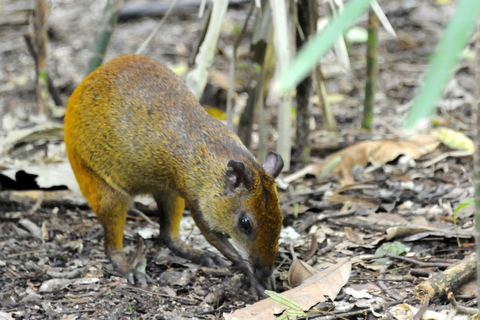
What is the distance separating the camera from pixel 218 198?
463cm

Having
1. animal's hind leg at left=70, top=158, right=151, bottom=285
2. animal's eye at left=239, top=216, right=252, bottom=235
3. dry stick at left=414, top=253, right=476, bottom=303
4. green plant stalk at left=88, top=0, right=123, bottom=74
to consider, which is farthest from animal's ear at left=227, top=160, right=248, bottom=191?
green plant stalk at left=88, top=0, right=123, bottom=74

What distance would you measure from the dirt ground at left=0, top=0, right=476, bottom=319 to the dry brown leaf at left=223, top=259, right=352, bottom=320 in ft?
0.29

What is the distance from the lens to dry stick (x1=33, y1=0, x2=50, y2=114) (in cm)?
680

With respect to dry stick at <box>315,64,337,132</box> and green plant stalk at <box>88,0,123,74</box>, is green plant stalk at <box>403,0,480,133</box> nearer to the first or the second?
dry stick at <box>315,64,337,132</box>

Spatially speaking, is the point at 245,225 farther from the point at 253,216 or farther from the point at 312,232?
the point at 312,232

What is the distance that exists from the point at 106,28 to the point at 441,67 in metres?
5.79

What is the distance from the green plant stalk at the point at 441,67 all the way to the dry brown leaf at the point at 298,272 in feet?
10.9

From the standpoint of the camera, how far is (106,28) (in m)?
6.67

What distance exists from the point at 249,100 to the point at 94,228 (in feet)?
6.42

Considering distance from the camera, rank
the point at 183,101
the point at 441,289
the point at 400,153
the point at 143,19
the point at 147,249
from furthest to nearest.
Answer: the point at 143,19 → the point at 400,153 → the point at 147,249 → the point at 183,101 → the point at 441,289

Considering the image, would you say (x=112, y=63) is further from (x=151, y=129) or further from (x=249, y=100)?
(x=249, y=100)

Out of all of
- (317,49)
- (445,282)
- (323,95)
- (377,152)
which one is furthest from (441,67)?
(377,152)

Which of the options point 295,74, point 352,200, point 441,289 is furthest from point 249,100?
point 295,74

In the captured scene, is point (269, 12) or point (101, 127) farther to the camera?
point (269, 12)
